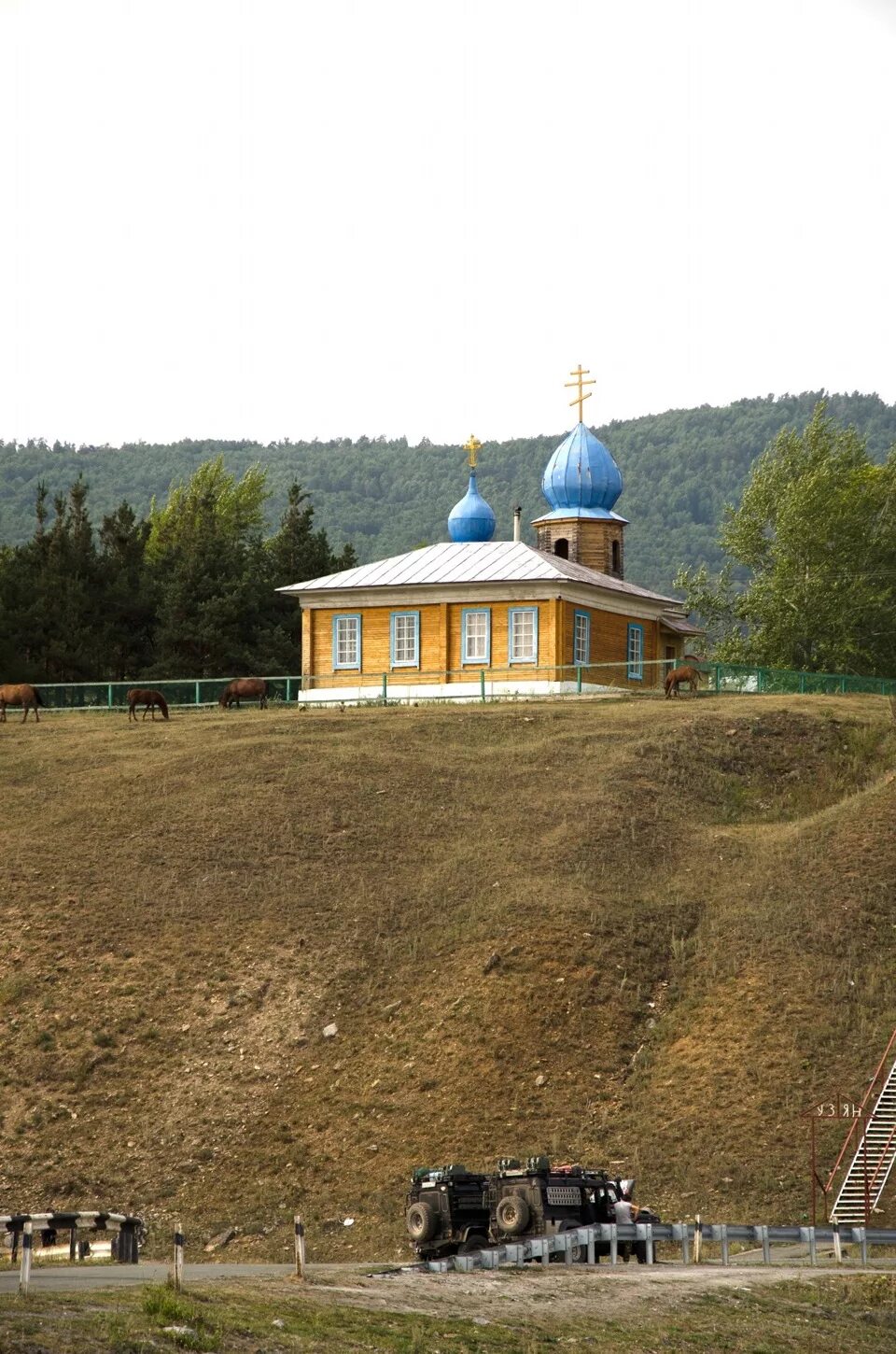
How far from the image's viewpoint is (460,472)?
516 ft

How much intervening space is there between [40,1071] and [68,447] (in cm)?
13012

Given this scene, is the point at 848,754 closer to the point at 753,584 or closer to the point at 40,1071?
the point at 40,1071

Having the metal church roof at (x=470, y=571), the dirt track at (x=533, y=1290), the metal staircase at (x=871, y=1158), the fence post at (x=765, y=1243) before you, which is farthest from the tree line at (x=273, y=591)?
the dirt track at (x=533, y=1290)

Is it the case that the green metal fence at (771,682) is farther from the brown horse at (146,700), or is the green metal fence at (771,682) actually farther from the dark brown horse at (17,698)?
the dark brown horse at (17,698)

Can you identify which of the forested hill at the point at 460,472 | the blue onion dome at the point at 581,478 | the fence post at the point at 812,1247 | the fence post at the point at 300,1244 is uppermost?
the forested hill at the point at 460,472

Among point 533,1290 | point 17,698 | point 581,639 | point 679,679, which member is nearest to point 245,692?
point 17,698

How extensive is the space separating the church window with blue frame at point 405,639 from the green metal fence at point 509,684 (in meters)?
0.42

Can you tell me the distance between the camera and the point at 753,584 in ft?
242

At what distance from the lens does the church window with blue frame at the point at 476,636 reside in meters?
54.7

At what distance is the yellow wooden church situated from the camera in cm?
5388

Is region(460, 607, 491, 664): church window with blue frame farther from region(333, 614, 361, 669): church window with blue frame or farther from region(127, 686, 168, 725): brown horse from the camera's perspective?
region(127, 686, 168, 725): brown horse

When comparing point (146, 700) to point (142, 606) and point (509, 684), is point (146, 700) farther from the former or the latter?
point (142, 606)

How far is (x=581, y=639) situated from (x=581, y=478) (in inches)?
349

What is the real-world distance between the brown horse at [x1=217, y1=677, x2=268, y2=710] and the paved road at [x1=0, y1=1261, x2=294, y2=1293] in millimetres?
31219
